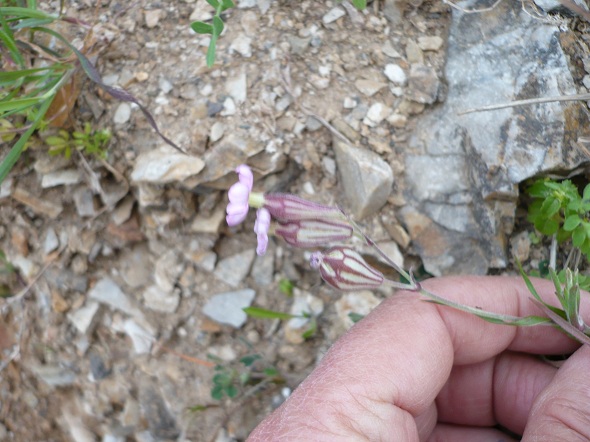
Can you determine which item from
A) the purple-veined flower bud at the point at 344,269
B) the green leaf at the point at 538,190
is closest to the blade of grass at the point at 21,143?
the purple-veined flower bud at the point at 344,269

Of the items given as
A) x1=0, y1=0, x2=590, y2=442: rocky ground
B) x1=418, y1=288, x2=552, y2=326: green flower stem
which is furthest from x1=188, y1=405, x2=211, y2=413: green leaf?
x1=418, y1=288, x2=552, y2=326: green flower stem

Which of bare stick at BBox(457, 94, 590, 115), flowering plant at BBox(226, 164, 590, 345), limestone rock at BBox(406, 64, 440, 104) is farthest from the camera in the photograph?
limestone rock at BBox(406, 64, 440, 104)

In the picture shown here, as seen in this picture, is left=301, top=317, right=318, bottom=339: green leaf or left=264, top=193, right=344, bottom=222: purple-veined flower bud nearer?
left=264, top=193, right=344, bottom=222: purple-veined flower bud

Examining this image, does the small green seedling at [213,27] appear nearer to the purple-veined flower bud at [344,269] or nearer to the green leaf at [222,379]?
the purple-veined flower bud at [344,269]

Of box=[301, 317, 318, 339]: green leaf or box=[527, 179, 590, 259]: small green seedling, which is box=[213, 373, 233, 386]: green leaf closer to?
box=[301, 317, 318, 339]: green leaf

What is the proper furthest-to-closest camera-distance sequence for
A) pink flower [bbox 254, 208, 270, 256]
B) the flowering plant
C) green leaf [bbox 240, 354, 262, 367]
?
green leaf [bbox 240, 354, 262, 367] < the flowering plant < pink flower [bbox 254, 208, 270, 256]

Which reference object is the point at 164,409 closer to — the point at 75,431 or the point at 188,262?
the point at 75,431

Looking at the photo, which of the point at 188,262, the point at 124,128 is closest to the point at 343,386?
the point at 188,262
